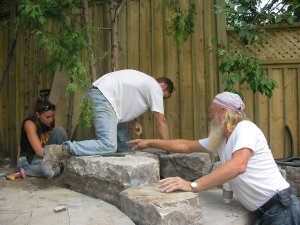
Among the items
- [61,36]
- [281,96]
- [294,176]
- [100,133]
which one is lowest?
[294,176]

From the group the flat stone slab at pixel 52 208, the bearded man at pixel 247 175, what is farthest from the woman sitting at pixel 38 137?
the bearded man at pixel 247 175

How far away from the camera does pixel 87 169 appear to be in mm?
3834

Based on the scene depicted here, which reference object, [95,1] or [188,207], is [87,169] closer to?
[188,207]

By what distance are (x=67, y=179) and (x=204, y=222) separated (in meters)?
1.54

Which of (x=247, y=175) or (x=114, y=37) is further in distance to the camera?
(x=114, y=37)

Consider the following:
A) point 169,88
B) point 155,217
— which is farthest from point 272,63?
point 155,217

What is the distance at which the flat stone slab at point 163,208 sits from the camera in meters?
2.81

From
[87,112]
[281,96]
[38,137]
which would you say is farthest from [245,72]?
[38,137]

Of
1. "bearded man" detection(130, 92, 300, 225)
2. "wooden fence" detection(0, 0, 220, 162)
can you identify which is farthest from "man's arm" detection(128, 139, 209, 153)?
"wooden fence" detection(0, 0, 220, 162)

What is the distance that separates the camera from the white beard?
335 centimetres

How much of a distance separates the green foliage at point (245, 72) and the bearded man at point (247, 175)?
1.59m

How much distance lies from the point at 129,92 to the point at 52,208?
155cm

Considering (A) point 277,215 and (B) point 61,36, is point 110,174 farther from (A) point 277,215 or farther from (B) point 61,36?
(B) point 61,36

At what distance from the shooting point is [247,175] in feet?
10.3
